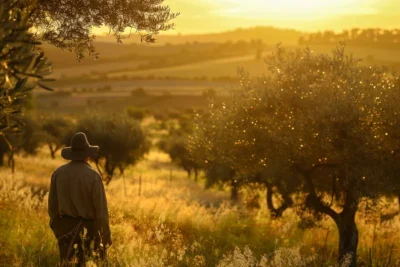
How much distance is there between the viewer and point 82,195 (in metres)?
8.12

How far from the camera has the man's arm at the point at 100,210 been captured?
316 inches

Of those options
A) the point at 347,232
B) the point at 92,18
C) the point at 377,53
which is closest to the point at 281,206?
the point at 347,232

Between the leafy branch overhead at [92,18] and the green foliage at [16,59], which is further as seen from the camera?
the leafy branch overhead at [92,18]

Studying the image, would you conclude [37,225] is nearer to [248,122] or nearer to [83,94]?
[248,122]

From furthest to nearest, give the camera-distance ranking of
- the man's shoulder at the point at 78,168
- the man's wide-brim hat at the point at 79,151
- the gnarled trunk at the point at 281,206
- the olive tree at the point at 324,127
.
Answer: the gnarled trunk at the point at 281,206 → the olive tree at the point at 324,127 → the man's wide-brim hat at the point at 79,151 → the man's shoulder at the point at 78,168

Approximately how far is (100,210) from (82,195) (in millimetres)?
367

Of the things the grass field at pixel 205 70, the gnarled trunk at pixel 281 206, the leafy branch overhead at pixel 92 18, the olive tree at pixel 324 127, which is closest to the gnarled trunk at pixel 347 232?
the olive tree at pixel 324 127

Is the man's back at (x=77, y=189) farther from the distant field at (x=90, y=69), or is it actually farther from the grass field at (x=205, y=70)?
the distant field at (x=90, y=69)

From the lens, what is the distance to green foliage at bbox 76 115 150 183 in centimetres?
3497

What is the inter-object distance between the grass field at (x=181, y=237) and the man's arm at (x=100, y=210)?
1.07 feet

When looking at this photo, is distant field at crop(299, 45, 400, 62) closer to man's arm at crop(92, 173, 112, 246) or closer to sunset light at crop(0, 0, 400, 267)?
sunset light at crop(0, 0, 400, 267)

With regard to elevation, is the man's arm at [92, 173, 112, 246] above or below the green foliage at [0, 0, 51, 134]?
below

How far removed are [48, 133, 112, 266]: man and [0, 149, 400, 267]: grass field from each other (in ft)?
1.59

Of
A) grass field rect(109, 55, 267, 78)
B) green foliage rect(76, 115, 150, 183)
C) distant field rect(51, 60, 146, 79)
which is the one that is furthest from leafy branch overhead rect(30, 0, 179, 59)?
distant field rect(51, 60, 146, 79)
